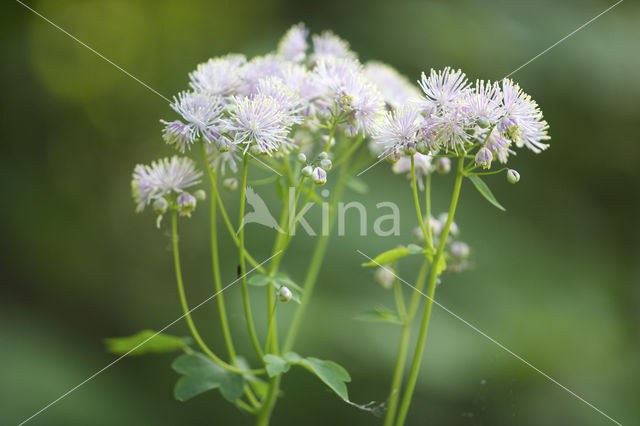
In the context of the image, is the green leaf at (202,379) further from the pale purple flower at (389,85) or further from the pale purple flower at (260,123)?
the pale purple flower at (389,85)

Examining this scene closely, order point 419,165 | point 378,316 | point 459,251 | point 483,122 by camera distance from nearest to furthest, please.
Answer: point 483,122, point 378,316, point 419,165, point 459,251

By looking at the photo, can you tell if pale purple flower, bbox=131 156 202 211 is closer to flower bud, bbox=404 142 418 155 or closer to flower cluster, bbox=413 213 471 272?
flower bud, bbox=404 142 418 155

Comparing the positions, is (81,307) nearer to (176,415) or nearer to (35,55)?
(176,415)

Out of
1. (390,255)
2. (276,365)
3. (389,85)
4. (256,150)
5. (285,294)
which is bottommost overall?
(276,365)

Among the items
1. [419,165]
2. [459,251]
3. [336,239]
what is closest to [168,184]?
[419,165]

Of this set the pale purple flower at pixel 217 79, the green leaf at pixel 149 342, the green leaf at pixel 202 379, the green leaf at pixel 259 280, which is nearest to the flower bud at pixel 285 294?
the green leaf at pixel 259 280

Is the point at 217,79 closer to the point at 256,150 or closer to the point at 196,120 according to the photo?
the point at 196,120

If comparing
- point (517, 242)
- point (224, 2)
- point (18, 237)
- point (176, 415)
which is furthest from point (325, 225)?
point (224, 2)
